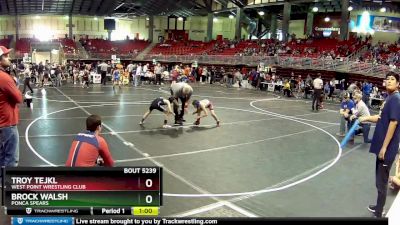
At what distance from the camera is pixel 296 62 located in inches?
1206

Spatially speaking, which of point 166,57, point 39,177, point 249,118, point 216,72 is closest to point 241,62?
point 216,72

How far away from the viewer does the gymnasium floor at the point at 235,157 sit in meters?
6.60

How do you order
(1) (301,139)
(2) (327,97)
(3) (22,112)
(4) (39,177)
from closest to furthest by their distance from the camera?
(4) (39,177) < (1) (301,139) < (3) (22,112) < (2) (327,97)

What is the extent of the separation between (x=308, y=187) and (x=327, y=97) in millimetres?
19529

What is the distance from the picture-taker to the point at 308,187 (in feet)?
24.7

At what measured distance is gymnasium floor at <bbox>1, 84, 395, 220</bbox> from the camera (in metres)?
6.60

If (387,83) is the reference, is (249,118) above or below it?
below

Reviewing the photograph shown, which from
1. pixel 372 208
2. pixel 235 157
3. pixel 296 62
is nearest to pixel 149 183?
pixel 372 208

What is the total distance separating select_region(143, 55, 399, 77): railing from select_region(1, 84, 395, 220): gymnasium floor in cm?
948

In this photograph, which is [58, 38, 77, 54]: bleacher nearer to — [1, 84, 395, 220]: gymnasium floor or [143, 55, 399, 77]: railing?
[143, 55, 399, 77]: railing

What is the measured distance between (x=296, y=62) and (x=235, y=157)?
22.6 metres

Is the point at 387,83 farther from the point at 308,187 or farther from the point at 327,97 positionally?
the point at 327,97

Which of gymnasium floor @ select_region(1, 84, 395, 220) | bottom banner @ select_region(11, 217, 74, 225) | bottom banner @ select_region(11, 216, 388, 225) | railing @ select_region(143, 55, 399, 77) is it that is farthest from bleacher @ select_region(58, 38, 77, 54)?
bottom banner @ select_region(11, 216, 388, 225)

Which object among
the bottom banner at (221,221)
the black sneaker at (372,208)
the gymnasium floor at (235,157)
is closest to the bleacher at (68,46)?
the gymnasium floor at (235,157)
